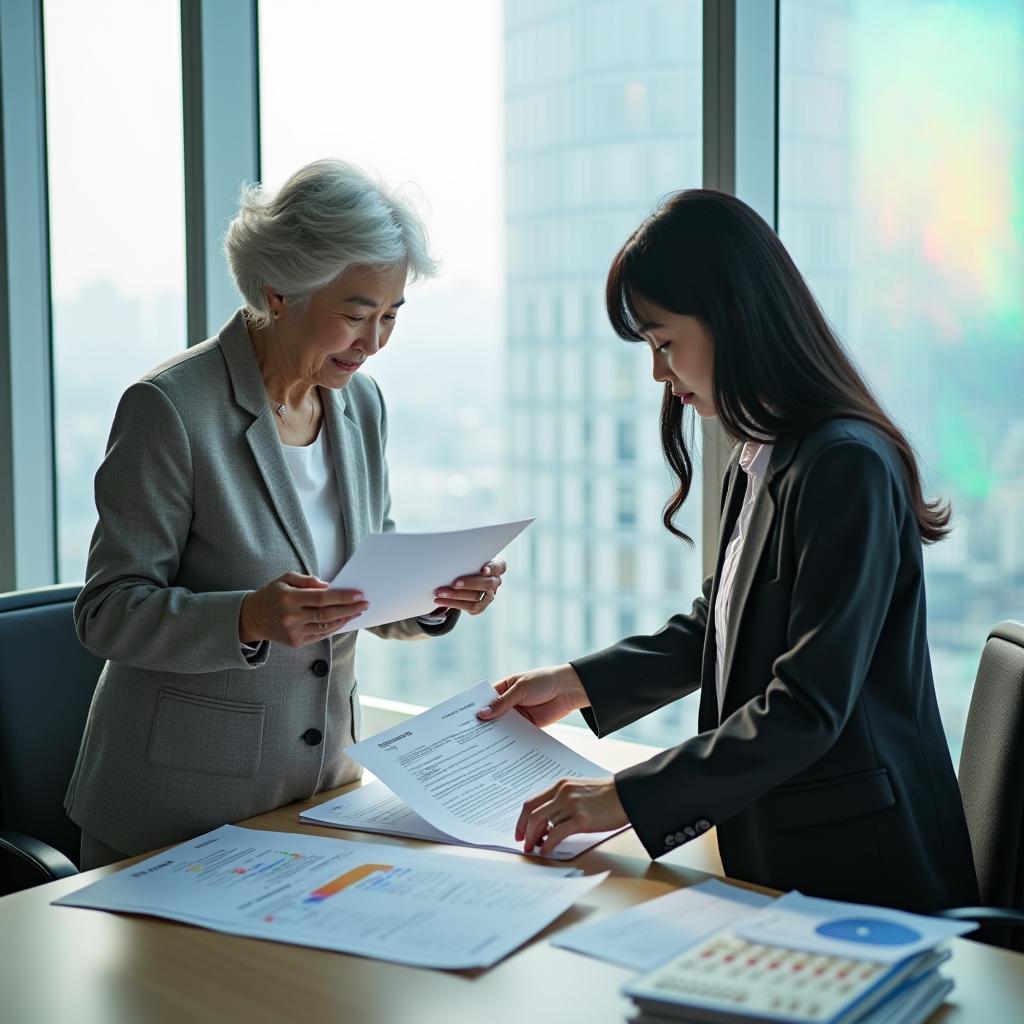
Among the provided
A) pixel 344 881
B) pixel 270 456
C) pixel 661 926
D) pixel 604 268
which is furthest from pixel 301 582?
pixel 604 268

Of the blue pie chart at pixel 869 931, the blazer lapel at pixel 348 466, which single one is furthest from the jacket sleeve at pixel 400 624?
the blue pie chart at pixel 869 931

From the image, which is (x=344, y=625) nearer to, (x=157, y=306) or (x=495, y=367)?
(x=495, y=367)

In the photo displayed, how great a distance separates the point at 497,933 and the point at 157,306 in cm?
260

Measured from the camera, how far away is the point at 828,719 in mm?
1271

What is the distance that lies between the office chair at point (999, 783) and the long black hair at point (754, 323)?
322 millimetres

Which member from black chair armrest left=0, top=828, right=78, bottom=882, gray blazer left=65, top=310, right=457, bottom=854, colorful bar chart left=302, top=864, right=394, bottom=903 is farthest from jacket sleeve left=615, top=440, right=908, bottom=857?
black chair armrest left=0, top=828, right=78, bottom=882

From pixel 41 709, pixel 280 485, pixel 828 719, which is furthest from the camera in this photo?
pixel 41 709

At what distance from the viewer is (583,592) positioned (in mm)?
2529

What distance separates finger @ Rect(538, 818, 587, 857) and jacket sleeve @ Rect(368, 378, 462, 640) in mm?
532

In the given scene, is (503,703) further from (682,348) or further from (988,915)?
(988,915)

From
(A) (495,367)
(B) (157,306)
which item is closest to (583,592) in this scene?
(A) (495,367)

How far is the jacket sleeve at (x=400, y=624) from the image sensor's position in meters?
1.90

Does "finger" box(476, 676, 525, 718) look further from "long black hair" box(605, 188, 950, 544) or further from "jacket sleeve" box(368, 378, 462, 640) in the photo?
"long black hair" box(605, 188, 950, 544)

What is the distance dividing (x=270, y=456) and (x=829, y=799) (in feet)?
3.00
